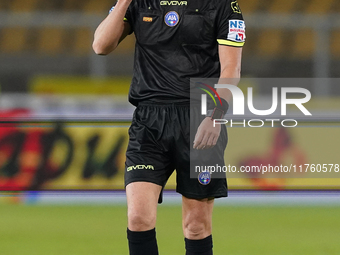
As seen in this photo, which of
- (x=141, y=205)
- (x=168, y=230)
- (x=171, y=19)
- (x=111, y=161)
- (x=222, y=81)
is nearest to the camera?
(x=141, y=205)

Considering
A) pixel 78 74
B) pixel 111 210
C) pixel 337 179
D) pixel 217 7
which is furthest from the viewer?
pixel 78 74

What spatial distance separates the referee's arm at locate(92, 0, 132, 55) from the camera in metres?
2.39

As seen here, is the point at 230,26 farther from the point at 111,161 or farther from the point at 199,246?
the point at 111,161

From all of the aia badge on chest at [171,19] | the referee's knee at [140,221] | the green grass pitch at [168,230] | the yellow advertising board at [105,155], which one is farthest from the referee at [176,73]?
the yellow advertising board at [105,155]

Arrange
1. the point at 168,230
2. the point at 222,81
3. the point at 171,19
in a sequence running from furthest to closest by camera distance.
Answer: the point at 168,230, the point at 171,19, the point at 222,81

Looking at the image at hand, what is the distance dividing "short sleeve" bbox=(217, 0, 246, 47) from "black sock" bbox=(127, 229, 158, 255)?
880mm

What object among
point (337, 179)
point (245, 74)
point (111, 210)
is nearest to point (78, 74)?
point (245, 74)

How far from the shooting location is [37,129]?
533cm

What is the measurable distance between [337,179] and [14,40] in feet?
17.7

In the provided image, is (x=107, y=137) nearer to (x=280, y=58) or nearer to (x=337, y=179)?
(x=337, y=179)

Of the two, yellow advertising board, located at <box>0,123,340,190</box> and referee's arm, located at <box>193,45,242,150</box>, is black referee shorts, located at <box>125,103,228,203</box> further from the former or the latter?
yellow advertising board, located at <box>0,123,340,190</box>

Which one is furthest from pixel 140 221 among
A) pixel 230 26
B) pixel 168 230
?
pixel 168 230

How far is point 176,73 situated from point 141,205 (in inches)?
23.9

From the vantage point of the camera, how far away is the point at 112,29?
96.6 inches
